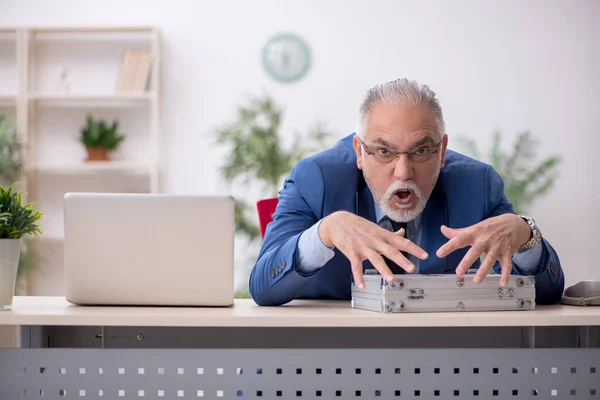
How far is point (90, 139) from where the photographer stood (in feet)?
17.4

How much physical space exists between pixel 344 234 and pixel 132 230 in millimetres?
473

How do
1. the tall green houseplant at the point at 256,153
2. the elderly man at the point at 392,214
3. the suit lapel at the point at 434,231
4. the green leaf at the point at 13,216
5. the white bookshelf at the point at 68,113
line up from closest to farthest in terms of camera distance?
the elderly man at the point at 392,214
the green leaf at the point at 13,216
the suit lapel at the point at 434,231
the tall green houseplant at the point at 256,153
the white bookshelf at the point at 68,113

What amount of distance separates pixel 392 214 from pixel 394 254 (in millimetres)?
507

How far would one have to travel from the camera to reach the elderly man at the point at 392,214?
156 centimetres

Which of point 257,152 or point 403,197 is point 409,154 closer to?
point 403,197

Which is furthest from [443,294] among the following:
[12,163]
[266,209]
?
[12,163]

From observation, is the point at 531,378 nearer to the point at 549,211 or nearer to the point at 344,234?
the point at 344,234

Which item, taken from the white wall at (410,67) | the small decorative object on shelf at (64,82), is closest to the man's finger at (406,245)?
the white wall at (410,67)

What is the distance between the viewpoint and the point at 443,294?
60.9 inches

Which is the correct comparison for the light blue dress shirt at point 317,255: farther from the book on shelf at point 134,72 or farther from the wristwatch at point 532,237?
the book on shelf at point 134,72

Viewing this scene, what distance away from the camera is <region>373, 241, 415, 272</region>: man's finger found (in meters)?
1.45

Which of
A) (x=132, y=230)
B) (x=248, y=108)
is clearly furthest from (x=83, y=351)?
(x=248, y=108)

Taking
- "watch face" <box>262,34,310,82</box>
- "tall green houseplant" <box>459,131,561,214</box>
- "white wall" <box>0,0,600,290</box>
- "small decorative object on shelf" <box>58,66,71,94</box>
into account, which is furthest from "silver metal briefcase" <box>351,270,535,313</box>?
"small decorative object on shelf" <box>58,66,71,94</box>

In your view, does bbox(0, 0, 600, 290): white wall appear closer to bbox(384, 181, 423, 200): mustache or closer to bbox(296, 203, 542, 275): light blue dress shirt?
bbox(384, 181, 423, 200): mustache
